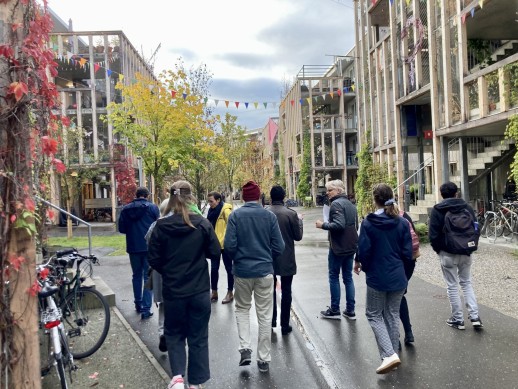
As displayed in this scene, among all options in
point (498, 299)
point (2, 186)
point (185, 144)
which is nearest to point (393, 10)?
point (185, 144)

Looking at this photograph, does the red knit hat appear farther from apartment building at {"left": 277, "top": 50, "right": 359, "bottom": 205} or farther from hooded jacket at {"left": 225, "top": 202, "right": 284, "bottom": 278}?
apartment building at {"left": 277, "top": 50, "right": 359, "bottom": 205}

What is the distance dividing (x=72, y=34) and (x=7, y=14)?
81.3 ft

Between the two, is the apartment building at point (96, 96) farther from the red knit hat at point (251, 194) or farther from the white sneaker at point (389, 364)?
the white sneaker at point (389, 364)

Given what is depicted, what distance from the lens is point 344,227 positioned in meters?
5.38

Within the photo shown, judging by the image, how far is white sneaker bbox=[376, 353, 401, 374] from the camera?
3906mm

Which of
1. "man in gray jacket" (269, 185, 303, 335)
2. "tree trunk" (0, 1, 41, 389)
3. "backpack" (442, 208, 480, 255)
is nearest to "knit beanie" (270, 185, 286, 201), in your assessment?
"man in gray jacket" (269, 185, 303, 335)

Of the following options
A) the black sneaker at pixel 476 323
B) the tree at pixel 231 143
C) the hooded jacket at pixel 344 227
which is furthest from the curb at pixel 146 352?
the tree at pixel 231 143

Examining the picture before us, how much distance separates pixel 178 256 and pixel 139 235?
7.85 feet

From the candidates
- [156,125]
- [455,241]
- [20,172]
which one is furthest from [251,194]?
[156,125]

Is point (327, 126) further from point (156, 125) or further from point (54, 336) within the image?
point (54, 336)

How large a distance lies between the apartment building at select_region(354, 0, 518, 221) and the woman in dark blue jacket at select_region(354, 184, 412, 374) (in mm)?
7189

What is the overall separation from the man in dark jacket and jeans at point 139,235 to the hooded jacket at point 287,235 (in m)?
1.91

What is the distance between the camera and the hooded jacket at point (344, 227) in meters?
5.41

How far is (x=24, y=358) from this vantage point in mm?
2844
